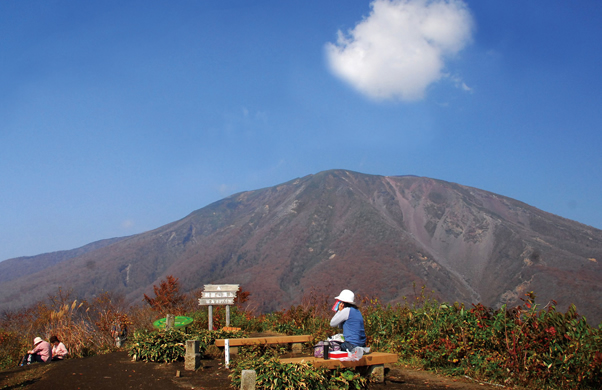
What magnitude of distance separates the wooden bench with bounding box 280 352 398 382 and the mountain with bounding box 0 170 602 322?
47164 millimetres

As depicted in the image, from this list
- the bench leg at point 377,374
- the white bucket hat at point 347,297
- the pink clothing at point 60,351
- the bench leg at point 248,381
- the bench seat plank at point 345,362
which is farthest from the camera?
the pink clothing at point 60,351

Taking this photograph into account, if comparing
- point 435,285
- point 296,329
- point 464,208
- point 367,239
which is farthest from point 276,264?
point 296,329

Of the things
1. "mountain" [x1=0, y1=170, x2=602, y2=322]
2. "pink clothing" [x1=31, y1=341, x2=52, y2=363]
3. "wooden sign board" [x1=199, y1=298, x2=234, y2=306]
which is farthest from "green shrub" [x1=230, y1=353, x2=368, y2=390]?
"mountain" [x1=0, y1=170, x2=602, y2=322]

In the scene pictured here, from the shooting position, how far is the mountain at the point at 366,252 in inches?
2432

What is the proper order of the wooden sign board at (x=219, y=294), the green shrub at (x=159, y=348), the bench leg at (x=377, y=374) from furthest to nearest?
the wooden sign board at (x=219, y=294) < the green shrub at (x=159, y=348) < the bench leg at (x=377, y=374)

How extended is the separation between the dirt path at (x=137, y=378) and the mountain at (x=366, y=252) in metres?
46.5

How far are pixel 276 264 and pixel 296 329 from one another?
65.8 m

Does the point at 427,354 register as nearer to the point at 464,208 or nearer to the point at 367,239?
the point at 367,239

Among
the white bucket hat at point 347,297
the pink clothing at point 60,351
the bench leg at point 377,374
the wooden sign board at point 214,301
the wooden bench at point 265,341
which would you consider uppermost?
the white bucket hat at point 347,297

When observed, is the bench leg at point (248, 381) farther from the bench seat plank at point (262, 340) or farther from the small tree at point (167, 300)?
the small tree at point (167, 300)

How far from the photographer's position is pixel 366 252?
73688 millimetres

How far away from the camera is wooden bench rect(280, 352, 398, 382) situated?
575cm

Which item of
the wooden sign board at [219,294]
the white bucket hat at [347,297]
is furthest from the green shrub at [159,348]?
the white bucket hat at [347,297]

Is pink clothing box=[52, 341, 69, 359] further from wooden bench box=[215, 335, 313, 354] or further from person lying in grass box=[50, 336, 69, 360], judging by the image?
wooden bench box=[215, 335, 313, 354]
